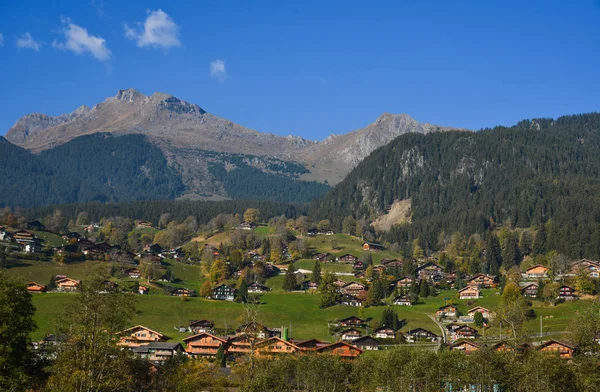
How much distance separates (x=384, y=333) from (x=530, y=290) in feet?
139

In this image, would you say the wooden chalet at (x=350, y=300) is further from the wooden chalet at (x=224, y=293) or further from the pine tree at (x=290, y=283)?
the wooden chalet at (x=224, y=293)

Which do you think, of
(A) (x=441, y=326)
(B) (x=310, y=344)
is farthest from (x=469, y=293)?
(B) (x=310, y=344)

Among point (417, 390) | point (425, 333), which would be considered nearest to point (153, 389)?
point (417, 390)

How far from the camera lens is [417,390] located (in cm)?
7744

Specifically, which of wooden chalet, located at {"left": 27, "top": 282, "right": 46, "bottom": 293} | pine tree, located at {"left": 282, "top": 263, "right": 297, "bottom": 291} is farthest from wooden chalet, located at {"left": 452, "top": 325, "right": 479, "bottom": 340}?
wooden chalet, located at {"left": 27, "top": 282, "right": 46, "bottom": 293}

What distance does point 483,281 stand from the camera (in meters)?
188

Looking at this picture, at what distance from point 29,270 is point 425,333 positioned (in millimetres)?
100954

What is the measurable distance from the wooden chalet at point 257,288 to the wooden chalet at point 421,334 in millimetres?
51804

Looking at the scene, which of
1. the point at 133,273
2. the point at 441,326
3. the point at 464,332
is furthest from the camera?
the point at 133,273

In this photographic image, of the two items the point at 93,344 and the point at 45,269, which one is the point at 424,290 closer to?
the point at 45,269

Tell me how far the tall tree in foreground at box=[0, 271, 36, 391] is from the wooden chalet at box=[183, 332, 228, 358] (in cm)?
5622

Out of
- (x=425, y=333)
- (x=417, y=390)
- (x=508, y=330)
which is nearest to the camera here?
(x=417, y=390)

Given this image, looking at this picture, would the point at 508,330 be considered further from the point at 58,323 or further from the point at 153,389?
the point at 58,323

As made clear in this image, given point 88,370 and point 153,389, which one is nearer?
point 88,370
